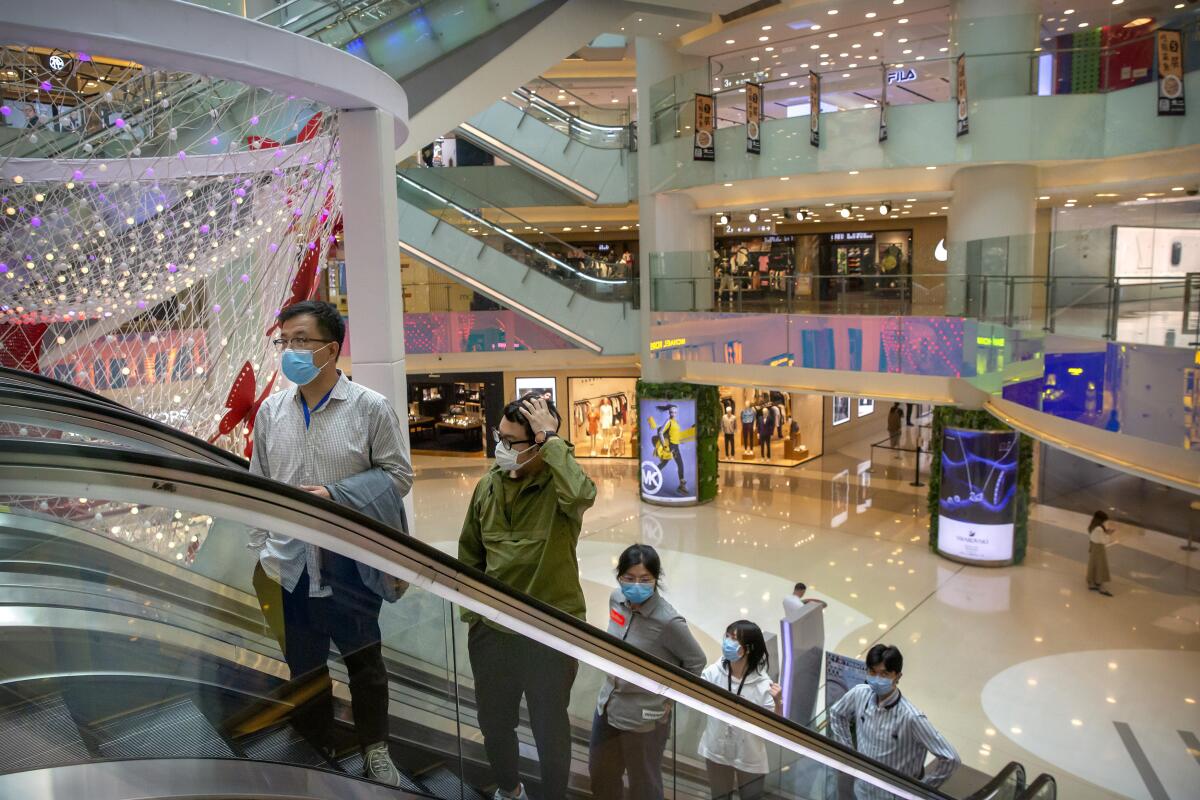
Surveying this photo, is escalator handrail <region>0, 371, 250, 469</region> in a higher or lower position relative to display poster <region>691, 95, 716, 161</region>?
lower

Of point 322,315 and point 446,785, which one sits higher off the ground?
point 322,315

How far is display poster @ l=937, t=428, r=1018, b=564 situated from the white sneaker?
10919 millimetres

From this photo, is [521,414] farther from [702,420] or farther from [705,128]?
[702,420]

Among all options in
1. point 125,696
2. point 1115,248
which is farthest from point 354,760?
point 1115,248

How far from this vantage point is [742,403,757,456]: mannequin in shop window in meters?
18.0

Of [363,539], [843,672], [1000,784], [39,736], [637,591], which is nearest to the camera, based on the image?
[39,736]

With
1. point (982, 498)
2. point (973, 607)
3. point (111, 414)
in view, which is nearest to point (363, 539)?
point (111, 414)

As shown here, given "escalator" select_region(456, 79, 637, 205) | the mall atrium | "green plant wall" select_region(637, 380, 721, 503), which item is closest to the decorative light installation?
the mall atrium

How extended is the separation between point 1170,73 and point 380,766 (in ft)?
35.4

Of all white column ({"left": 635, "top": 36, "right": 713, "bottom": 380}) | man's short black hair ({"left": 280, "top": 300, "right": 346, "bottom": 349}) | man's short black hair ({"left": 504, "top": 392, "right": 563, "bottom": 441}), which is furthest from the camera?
white column ({"left": 635, "top": 36, "right": 713, "bottom": 380})

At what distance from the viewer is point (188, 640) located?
193 centimetres

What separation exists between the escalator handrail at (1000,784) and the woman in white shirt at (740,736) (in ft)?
3.79

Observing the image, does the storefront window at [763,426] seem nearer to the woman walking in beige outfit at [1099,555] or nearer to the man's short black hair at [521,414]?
the woman walking in beige outfit at [1099,555]

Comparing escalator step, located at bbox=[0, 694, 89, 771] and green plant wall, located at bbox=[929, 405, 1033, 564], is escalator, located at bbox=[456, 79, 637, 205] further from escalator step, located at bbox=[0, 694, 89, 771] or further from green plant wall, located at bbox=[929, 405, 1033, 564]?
escalator step, located at bbox=[0, 694, 89, 771]
